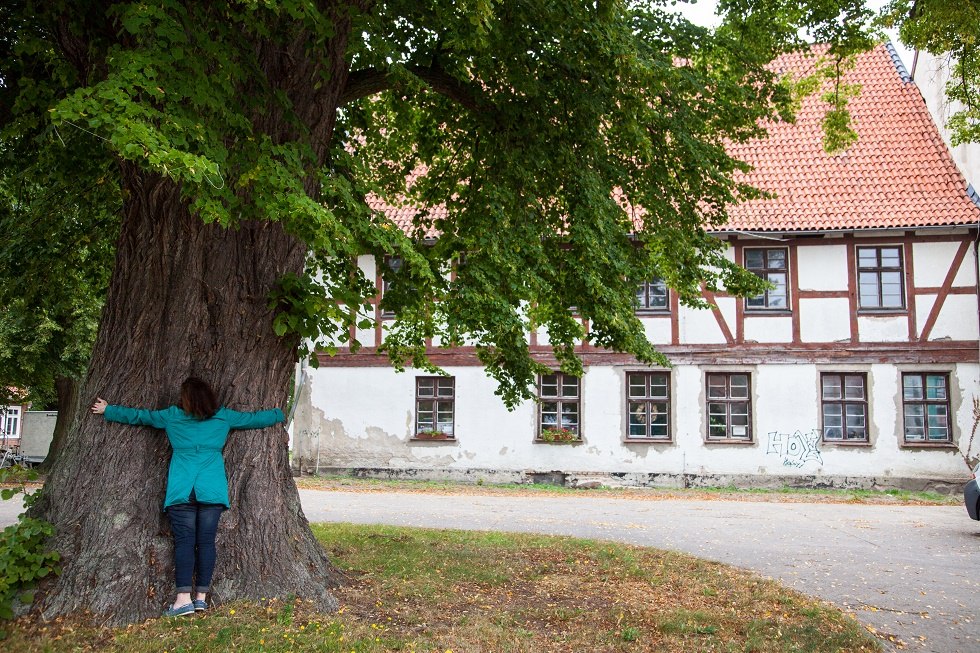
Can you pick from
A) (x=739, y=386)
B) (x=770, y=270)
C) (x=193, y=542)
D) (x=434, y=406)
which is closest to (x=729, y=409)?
(x=739, y=386)

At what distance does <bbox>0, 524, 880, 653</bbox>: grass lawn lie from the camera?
541 centimetres

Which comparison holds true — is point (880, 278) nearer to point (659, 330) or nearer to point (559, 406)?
point (659, 330)

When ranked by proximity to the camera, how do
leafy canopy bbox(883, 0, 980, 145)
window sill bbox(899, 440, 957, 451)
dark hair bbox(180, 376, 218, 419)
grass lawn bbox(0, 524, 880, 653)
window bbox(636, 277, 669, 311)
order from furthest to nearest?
window bbox(636, 277, 669, 311) → window sill bbox(899, 440, 957, 451) → leafy canopy bbox(883, 0, 980, 145) → dark hair bbox(180, 376, 218, 419) → grass lawn bbox(0, 524, 880, 653)

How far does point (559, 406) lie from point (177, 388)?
15.8 m

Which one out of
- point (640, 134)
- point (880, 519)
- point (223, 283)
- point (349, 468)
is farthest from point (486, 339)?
point (349, 468)

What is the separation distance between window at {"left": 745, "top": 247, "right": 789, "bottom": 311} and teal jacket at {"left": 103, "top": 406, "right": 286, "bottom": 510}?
16500mm

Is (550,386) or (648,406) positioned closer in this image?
(648,406)

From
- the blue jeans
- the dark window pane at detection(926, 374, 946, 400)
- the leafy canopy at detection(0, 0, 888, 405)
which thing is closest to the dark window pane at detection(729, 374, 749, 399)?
the dark window pane at detection(926, 374, 946, 400)

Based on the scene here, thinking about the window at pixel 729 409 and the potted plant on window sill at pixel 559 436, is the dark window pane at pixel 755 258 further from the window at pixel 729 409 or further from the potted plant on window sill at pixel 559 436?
the potted plant on window sill at pixel 559 436

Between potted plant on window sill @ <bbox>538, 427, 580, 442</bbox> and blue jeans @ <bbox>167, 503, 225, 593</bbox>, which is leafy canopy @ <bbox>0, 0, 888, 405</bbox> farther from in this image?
potted plant on window sill @ <bbox>538, 427, 580, 442</bbox>

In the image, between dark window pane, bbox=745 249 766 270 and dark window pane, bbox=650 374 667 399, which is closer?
dark window pane, bbox=745 249 766 270

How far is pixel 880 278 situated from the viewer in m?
20.3

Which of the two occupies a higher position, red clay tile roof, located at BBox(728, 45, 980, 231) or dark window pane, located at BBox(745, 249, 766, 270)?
red clay tile roof, located at BBox(728, 45, 980, 231)

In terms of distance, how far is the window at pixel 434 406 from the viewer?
21.9 metres
